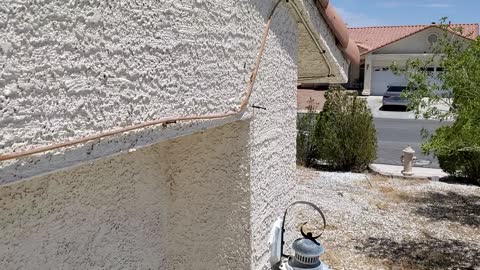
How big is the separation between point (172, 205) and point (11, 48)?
1701mm

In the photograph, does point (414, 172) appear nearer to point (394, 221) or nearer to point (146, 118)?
point (394, 221)

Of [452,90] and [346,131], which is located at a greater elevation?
[452,90]

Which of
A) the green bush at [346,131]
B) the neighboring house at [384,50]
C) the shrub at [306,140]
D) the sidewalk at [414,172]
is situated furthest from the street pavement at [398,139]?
the neighboring house at [384,50]

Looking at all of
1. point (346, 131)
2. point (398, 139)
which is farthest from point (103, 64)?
point (398, 139)

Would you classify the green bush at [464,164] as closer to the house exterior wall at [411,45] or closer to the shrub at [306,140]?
the shrub at [306,140]

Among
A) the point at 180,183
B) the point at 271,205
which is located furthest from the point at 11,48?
the point at 271,205

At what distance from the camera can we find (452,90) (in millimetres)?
7445

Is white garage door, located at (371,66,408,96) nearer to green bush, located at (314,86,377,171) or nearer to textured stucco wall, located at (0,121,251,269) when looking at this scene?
green bush, located at (314,86,377,171)

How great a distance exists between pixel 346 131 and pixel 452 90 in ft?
20.4

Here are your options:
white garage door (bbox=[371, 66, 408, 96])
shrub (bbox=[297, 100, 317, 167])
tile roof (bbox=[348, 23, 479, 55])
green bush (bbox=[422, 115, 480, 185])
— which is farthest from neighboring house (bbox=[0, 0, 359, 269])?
tile roof (bbox=[348, 23, 479, 55])

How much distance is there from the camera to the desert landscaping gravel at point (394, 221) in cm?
734

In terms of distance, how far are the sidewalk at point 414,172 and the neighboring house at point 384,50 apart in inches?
766

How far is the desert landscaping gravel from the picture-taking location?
24.1 ft

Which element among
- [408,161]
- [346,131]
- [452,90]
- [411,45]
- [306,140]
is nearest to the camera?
[452,90]
